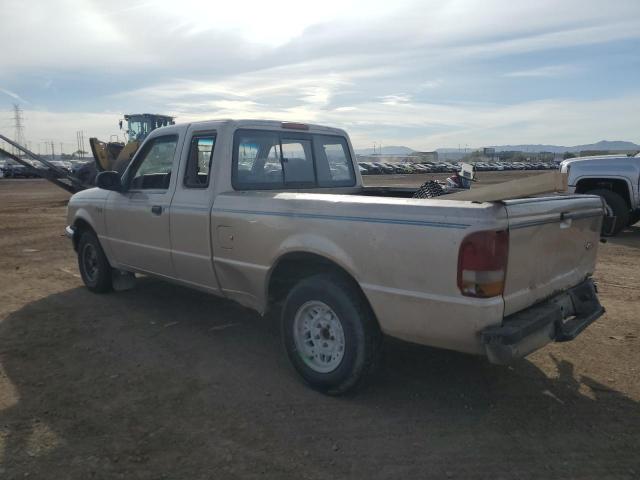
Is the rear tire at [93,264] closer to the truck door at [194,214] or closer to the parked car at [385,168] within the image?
the truck door at [194,214]

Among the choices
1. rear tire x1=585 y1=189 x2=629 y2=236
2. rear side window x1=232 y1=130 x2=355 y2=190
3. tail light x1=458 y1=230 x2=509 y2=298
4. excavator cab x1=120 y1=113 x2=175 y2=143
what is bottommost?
rear tire x1=585 y1=189 x2=629 y2=236

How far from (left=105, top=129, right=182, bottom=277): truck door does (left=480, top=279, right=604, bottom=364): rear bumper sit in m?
3.17

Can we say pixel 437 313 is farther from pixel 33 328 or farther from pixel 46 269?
pixel 46 269

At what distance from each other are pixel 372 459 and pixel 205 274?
90.9 inches

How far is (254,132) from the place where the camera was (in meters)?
4.66

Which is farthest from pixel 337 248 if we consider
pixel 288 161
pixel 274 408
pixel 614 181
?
pixel 614 181

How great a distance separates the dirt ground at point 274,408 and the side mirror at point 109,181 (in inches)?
54.7

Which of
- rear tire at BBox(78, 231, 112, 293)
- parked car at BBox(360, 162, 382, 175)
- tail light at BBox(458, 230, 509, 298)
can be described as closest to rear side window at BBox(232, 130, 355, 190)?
tail light at BBox(458, 230, 509, 298)

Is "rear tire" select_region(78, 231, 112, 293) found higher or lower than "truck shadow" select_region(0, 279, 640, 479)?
higher

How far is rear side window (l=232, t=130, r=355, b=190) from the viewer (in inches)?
179

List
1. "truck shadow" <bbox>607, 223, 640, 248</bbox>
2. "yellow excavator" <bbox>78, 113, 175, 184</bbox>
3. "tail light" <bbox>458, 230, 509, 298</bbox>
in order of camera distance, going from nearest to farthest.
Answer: "tail light" <bbox>458, 230, 509, 298</bbox> < "truck shadow" <bbox>607, 223, 640, 248</bbox> < "yellow excavator" <bbox>78, 113, 175, 184</bbox>

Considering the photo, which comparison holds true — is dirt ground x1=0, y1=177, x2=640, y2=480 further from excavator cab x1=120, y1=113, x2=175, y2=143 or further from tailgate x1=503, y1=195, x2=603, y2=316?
excavator cab x1=120, y1=113, x2=175, y2=143

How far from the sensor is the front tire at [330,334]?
3.45 meters

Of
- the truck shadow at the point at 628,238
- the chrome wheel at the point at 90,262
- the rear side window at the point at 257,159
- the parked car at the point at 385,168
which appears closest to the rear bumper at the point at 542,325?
the rear side window at the point at 257,159
